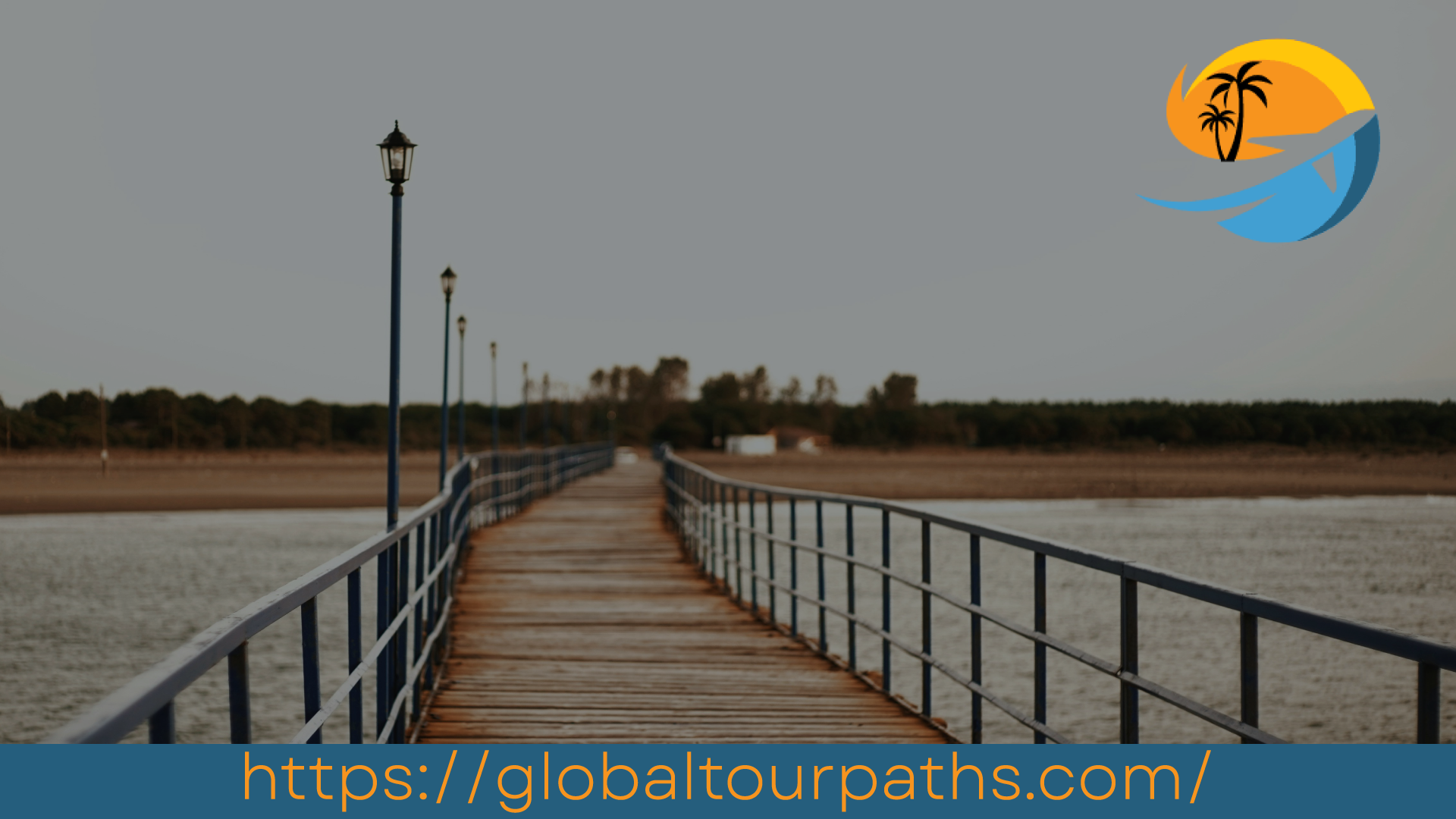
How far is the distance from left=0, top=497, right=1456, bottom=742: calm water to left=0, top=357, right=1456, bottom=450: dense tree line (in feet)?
2.66

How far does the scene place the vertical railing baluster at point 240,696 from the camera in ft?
7.77

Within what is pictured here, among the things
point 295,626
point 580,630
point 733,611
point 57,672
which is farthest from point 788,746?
point 295,626

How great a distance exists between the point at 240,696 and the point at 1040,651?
2.90 m

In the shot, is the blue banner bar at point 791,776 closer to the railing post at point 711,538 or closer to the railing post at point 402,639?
the railing post at point 402,639

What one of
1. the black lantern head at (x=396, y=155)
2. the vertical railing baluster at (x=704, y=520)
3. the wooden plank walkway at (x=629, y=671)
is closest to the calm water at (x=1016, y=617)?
the wooden plank walkway at (x=629, y=671)

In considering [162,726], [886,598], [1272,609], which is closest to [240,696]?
[162,726]

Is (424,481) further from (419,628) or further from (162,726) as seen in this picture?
(162,726)

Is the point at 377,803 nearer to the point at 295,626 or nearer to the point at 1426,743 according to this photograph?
the point at 1426,743

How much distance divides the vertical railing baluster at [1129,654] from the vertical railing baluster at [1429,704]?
50.5 inches

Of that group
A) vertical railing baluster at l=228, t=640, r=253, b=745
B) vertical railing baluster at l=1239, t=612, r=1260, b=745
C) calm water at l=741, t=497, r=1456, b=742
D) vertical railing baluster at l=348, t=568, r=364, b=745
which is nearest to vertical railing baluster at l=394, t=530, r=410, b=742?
Result: vertical railing baluster at l=348, t=568, r=364, b=745

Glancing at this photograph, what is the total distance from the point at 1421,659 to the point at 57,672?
15.0m

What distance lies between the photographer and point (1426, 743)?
2.04 meters

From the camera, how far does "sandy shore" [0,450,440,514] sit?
150 feet

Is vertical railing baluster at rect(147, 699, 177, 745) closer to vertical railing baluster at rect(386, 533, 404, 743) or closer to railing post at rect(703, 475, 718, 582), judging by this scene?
vertical railing baluster at rect(386, 533, 404, 743)
